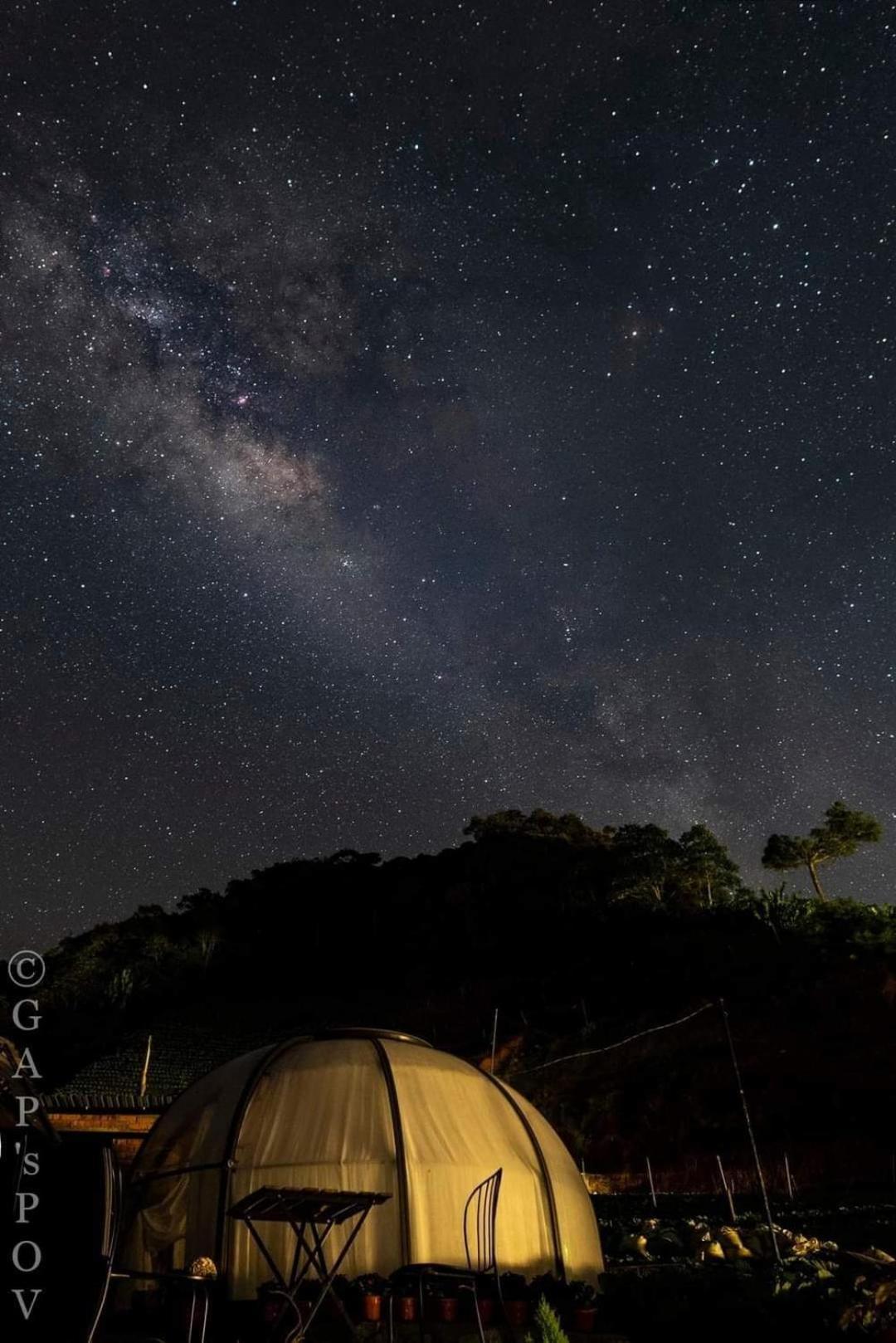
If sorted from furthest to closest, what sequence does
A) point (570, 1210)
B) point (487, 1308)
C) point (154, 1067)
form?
1. point (154, 1067)
2. point (570, 1210)
3. point (487, 1308)

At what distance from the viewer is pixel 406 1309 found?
21.3 ft

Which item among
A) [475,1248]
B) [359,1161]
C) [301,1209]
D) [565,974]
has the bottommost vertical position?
[475,1248]

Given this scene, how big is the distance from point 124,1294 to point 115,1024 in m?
34.8

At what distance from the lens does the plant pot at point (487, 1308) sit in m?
6.49

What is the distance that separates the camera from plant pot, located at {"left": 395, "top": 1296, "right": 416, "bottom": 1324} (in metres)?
6.43

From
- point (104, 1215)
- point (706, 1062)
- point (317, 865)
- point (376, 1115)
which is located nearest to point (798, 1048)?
point (706, 1062)

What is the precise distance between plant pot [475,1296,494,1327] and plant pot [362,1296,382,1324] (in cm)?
74

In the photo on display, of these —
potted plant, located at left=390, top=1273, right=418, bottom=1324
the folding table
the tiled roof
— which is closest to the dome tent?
potted plant, located at left=390, top=1273, right=418, bottom=1324

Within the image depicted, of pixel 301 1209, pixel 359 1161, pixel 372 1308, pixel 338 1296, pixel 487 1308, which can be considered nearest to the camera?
pixel 301 1209

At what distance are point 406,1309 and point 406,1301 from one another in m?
0.05

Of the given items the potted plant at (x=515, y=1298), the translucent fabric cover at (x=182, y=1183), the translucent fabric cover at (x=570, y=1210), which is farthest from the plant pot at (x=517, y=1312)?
the translucent fabric cover at (x=182, y=1183)

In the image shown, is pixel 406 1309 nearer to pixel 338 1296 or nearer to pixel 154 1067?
pixel 338 1296

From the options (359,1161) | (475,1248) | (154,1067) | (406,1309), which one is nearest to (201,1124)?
(359,1161)

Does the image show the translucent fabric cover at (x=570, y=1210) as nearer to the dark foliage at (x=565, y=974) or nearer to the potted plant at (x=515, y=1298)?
the potted plant at (x=515, y=1298)
